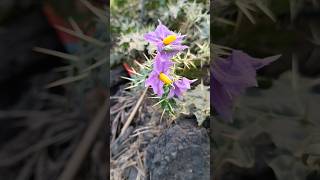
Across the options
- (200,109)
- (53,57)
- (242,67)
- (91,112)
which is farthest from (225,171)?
(53,57)

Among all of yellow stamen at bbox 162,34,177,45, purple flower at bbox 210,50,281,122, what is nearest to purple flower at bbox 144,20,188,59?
yellow stamen at bbox 162,34,177,45

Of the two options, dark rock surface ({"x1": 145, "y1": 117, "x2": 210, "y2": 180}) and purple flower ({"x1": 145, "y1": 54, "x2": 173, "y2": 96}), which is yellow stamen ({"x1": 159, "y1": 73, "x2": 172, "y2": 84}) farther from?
dark rock surface ({"x1": 145, "y1": 117, "x2": 210, "y2": 180})

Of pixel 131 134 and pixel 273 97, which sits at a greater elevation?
pixel 273 97

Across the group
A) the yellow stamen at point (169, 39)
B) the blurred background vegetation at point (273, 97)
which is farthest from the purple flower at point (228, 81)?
the yellow stamen at point (169, 39)

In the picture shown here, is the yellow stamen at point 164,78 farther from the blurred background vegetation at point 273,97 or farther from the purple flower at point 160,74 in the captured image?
the blurred background vegetation at point 273,97

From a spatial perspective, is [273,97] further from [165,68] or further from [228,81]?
[165,68]

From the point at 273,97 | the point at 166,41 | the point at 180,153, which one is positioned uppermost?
the point at 166,41

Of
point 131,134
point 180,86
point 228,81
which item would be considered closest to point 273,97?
point 228,81

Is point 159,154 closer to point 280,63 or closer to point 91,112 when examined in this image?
point 91,112
